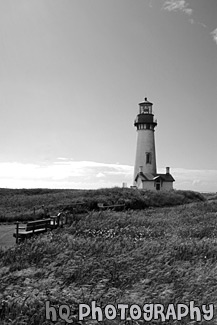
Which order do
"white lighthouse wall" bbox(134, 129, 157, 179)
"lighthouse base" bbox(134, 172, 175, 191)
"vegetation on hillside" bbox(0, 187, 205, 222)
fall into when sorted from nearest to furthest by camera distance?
"vegetation on hillside" bbox(0, 187, 205, 222), "lighthouse base" bbox(134, 172, 175, 191), "white lighthouse wall" bbox(134, 129, 157, 179)

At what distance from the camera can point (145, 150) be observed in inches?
2076

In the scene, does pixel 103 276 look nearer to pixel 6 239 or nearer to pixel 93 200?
pixel 6 239

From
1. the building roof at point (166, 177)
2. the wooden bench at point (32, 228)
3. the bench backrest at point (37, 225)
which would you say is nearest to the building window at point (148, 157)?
the building roof at point (166, 177)

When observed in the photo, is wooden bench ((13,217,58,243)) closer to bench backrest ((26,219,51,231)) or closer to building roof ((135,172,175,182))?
bench backrest ((26,219,51,231))

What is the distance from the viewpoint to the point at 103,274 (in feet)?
25.8

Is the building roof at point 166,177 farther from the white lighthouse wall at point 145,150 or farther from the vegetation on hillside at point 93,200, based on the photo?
the vegetation on hillside at point 93,200

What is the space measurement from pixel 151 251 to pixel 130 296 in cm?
365

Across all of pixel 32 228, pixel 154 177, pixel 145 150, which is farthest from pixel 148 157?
pixel 32 228

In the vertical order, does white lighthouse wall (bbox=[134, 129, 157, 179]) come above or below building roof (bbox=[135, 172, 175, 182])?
above

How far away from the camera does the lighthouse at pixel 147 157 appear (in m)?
51.1

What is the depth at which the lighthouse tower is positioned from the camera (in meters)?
52.2

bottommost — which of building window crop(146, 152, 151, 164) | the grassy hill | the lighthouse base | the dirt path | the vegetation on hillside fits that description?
the dirt path

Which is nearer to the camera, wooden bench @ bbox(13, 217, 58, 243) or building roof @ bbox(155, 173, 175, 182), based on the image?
wooden bench @ bbox(13, 217, 58, 243)

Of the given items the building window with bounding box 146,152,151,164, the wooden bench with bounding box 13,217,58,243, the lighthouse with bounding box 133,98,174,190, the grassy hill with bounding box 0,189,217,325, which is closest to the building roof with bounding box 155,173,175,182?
the lighthouse with bounding box 133,98,174,190
